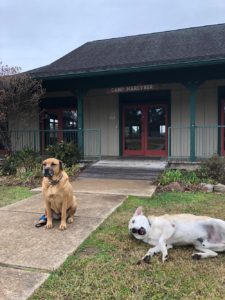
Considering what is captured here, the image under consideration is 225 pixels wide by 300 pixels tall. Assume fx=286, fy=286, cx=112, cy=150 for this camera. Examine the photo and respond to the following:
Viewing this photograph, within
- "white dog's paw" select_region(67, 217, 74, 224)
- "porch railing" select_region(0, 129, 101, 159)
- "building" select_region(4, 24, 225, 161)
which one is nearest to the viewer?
"white dog's paw" select_region(67, 217, 74, 224)

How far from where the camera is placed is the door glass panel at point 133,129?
36.6ft

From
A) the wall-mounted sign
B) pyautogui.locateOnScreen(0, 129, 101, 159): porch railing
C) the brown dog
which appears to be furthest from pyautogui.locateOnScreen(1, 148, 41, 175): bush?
the brown dog

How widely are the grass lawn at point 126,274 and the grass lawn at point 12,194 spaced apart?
2.78m

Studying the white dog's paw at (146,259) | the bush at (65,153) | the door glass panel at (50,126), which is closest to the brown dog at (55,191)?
the white dog's paw at (146,259)

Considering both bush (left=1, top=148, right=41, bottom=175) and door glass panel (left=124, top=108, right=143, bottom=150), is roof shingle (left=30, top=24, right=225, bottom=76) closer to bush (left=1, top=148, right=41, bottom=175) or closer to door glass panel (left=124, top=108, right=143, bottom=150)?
door glass panel (left=124, top=108, right=143, bottom=150)

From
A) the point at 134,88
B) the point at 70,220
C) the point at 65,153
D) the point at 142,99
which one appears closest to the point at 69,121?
the point at 142,99

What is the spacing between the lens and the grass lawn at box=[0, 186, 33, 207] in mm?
5770

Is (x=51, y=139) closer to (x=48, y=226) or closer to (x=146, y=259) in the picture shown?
(x=48, y=226)

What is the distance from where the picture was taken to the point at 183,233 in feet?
10.2

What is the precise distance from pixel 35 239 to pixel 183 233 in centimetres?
175

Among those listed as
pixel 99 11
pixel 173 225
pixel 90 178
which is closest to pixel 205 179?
pixel 90 178

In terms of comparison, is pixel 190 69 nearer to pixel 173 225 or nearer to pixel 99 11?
pixel 173 225

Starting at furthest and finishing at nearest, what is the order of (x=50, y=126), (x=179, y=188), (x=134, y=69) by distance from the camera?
(x=50, y=126)
(x=134, y=69)
(x=179, y=188)

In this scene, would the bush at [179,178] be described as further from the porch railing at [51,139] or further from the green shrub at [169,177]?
the porch railing at [51,139]
